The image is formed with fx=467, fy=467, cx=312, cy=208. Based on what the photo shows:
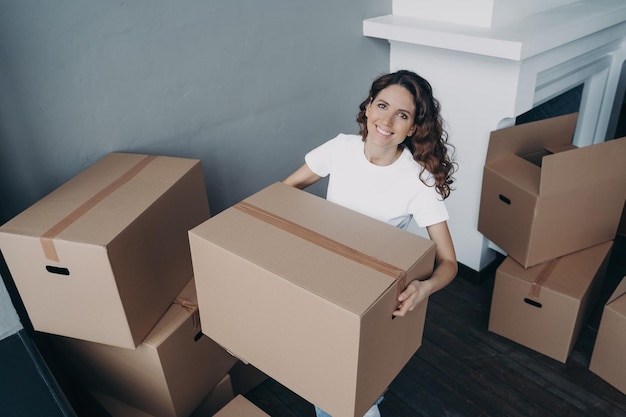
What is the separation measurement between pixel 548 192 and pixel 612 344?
537 millimetres

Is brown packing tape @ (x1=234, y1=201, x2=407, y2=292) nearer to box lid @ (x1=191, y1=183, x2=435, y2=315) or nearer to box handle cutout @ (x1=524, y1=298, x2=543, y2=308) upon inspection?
box lid @ (x1=191, y1=183, x2=435, y2=315)

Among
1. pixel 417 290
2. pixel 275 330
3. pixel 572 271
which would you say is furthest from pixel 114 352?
pixel 572 271

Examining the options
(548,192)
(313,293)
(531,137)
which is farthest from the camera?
(531,137)

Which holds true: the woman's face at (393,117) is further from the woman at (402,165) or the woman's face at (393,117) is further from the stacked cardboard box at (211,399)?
the stacked cardboard box at (211,399)

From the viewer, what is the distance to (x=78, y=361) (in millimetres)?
1308

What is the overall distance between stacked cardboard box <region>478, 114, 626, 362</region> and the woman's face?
21.7 inches

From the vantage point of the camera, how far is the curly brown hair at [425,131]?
1.14 meters

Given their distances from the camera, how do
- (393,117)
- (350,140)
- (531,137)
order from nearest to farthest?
(393,117)
(350,140)
(531,137)

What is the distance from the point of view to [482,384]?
5.26 feet

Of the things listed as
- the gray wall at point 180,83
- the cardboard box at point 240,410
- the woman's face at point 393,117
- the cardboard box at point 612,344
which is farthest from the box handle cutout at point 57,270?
the cardboard box at point 612,344

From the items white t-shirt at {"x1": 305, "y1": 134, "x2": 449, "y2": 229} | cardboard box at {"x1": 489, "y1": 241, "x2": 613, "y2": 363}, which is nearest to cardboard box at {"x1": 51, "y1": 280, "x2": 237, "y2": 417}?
white t-shirt at {"x1": 305, "y1": 134, "x2": 449, "y2": 229}

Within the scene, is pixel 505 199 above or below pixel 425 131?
below

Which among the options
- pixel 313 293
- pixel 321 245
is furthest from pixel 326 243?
pixel 313 293

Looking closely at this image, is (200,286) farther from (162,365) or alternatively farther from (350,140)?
(350,140)
